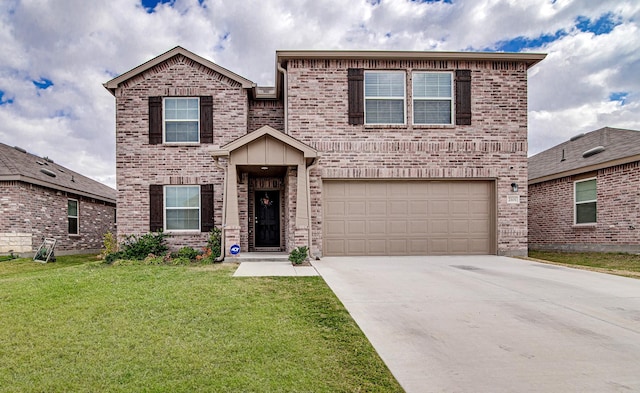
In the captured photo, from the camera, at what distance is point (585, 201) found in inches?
527

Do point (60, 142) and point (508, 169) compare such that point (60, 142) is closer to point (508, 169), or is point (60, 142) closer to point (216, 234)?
point (216, 234)

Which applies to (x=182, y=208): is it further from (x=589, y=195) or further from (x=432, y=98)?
(x=589, y=195)

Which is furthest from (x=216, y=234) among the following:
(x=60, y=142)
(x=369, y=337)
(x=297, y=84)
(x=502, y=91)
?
(x=60, y=142)

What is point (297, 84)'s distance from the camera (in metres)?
11.5

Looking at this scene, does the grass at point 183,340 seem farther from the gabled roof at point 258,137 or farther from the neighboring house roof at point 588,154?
the neighboring house roof at point 588,154

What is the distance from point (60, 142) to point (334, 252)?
708 inches

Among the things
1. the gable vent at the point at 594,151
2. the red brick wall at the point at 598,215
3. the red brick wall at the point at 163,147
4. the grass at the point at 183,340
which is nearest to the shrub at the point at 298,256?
the grass at the point at 183,340

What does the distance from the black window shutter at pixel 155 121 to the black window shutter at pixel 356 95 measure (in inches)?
245

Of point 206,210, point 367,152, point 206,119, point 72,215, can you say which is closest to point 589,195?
point 367,152

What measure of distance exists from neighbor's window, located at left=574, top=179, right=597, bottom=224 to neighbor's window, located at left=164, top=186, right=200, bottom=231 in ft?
44.6

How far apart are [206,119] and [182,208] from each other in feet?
9.94

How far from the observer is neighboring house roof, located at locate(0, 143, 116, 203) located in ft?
43.8

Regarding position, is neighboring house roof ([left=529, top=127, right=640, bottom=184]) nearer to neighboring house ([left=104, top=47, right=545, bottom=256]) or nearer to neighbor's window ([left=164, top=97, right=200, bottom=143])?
neighboring house ([left=104, top=47, right=545, bottom=256])

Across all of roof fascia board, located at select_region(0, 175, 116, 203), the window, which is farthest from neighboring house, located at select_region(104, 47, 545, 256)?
the window
